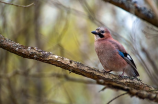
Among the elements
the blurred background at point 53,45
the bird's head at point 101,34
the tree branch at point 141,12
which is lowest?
the blurred background at point 53,45

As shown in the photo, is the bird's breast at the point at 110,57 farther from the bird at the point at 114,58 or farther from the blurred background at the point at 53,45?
the blurred background at the point at 53,45

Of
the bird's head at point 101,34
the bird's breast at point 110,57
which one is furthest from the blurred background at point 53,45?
the bird's breast at point 110,57

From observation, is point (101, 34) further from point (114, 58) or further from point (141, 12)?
point (141, 12)

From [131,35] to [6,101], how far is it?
4815 millimetres

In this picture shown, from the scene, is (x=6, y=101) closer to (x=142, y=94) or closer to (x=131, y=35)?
(x=131, y=35)

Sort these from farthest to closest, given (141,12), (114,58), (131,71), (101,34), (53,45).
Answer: (53,45) → (101,34) → (131,71) → (114,58) → (141,12)

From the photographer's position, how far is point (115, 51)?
5723 mm

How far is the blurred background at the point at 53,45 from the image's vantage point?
22.0 ft

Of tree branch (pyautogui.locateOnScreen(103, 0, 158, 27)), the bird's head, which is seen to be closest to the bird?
the bird's head

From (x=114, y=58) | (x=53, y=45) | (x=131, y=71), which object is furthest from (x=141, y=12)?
(x=53, y=45)

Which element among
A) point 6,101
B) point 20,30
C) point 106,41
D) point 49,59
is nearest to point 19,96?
point 6,101

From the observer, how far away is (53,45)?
789 cm

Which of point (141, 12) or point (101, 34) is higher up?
point (141, 12)

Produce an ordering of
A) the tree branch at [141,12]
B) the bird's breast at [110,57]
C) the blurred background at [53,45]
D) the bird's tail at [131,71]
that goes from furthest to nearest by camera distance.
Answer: the blurred background at [53,45] → the bird's tail at [131,71] → the bird's breast at [110,57] → the tree branch at [141,12]
